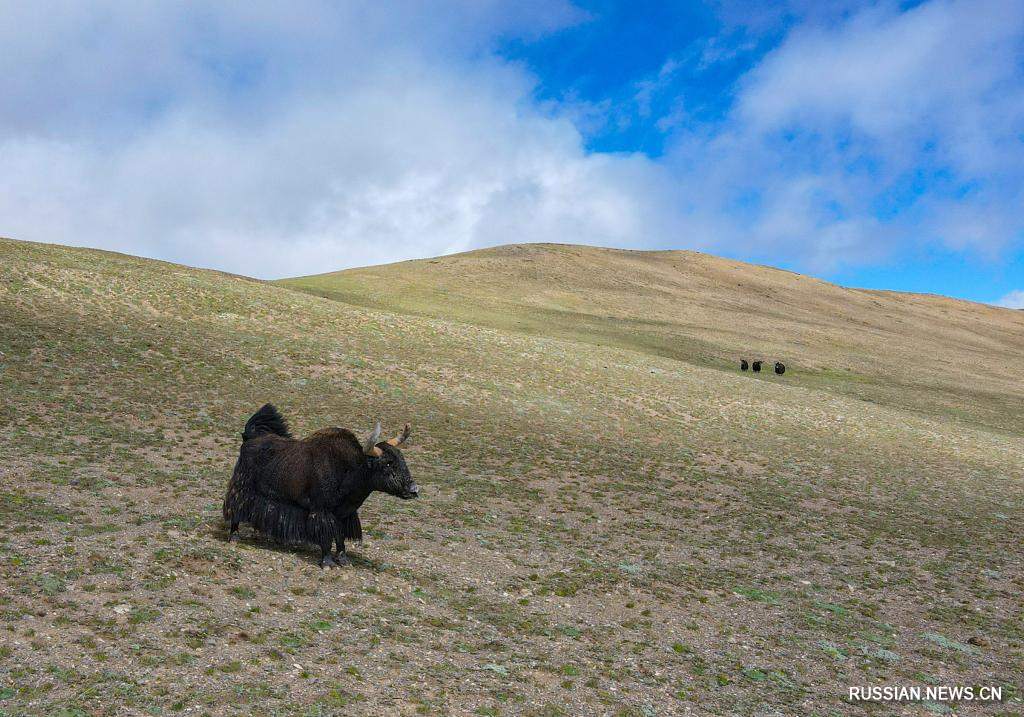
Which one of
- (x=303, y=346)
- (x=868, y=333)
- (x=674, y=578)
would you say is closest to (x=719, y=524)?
(x=674, y=578)

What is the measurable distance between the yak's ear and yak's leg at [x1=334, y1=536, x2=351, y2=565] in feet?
4.92

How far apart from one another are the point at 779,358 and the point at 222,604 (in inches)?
2165

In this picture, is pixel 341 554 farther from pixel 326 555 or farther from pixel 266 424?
pixel 266 424

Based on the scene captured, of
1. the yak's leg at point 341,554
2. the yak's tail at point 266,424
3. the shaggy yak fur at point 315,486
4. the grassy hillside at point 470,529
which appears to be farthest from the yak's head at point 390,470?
the yak's tail at point 266,424

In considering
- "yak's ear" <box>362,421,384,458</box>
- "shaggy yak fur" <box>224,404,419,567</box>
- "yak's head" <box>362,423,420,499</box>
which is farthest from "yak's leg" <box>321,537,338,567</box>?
"yak's ear" <box>362,421,384,458</box>

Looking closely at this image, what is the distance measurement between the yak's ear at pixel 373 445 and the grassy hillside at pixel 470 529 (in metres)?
1.91

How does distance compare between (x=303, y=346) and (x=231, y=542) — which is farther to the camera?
(x=303, y=346)

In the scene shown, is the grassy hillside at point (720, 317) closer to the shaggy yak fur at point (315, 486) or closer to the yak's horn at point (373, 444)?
the shaggy yak fur at point (315, 486)

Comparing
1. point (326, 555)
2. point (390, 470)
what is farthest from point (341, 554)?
point (390, 470)

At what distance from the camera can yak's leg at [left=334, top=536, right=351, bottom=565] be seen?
34.8 ft

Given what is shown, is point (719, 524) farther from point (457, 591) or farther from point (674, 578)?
point (457, 591)

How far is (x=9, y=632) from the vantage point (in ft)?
22.8

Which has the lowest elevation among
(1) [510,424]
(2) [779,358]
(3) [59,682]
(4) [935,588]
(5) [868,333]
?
(3) [59,682]

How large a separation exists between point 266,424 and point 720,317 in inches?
2645
